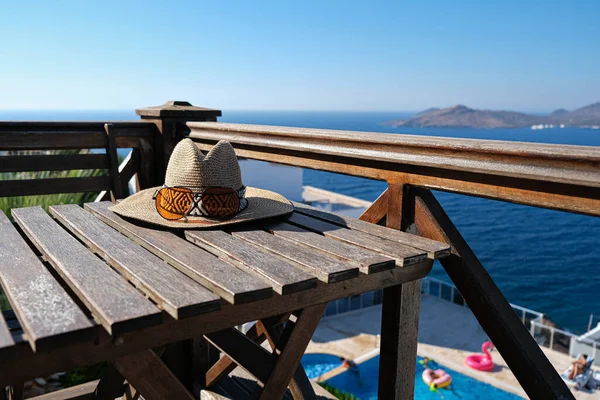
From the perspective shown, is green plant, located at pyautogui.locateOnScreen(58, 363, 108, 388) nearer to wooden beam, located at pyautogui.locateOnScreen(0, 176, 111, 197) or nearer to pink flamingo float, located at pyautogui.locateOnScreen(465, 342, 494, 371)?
wooden beam, located at pyautogui.locateOnScreen(0, 176, 111, 197)

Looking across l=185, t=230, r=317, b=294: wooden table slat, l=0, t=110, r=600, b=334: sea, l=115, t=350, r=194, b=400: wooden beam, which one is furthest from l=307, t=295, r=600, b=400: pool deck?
l=115, t=350, r=194, b=400: wooden beam

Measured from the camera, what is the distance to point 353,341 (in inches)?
504

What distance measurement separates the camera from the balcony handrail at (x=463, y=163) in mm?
1292

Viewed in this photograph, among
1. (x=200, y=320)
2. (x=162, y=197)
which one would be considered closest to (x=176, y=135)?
(x=162, y=197)

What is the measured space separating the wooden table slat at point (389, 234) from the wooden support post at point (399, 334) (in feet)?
0.31

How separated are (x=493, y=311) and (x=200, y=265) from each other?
0.88 m

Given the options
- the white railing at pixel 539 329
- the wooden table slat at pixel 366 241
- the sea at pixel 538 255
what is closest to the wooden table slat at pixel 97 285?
the wooden table slat at pixel 366 241

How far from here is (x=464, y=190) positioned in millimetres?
1605

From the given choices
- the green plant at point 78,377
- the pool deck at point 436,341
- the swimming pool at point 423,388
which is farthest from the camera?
the pool deck at point 436,341

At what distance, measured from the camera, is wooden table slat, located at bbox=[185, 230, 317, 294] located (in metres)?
1.27

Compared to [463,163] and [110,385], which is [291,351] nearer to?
[463,163]

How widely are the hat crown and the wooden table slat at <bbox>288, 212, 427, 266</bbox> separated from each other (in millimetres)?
288

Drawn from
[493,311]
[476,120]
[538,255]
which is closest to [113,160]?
[493,311]

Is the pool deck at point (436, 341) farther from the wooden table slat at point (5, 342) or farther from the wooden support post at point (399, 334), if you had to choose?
the wooden table slat at point (5, 342)
